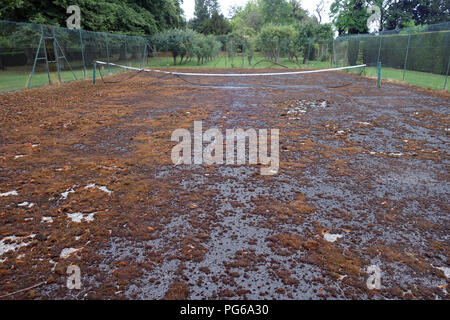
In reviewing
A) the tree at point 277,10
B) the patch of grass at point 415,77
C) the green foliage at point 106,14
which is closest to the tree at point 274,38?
the patch of grass at point 415,77

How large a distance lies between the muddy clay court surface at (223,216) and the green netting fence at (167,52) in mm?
7645

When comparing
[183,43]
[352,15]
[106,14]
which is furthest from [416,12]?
[106,14]

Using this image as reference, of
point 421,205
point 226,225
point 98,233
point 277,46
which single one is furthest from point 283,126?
point 277,46

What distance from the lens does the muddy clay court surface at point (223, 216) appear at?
2.17 metres

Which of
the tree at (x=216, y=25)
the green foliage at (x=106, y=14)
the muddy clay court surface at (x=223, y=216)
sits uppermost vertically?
the tree at (x=216, y=25)

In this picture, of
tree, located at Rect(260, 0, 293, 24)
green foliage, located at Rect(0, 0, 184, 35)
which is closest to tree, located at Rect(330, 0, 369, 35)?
tree, located at Rect(260, 0, 293, 24)

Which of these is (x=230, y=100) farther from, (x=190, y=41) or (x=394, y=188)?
(x=190, y=41)

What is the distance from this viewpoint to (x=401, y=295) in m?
2.04

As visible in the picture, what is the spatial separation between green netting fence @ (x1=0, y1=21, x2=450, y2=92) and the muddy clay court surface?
7.64 m

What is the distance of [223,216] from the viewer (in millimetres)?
3078

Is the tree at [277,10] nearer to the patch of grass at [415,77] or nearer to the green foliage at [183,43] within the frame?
the green foliage at [183,43]

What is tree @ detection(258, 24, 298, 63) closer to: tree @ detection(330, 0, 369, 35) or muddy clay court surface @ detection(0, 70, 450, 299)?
tree @ detection(330, 0, 369, 35)
